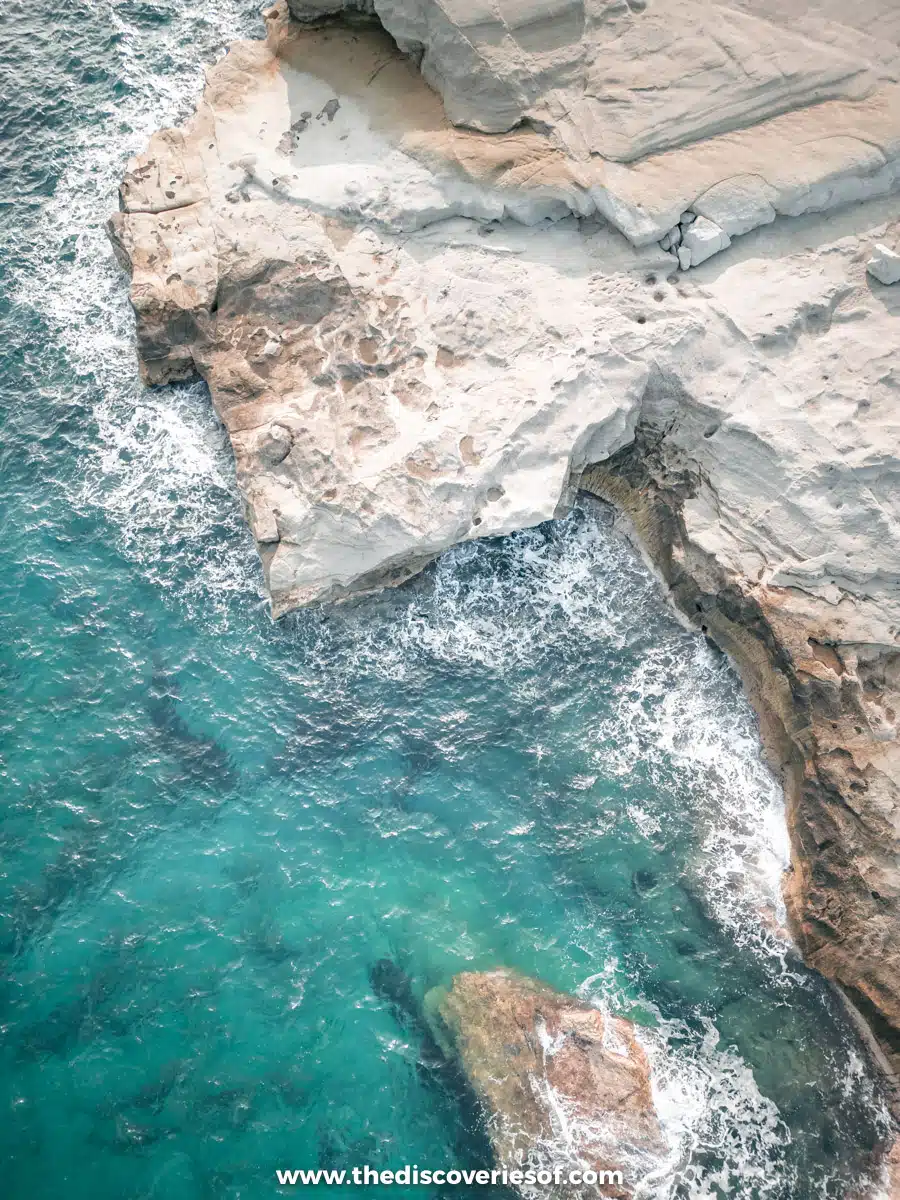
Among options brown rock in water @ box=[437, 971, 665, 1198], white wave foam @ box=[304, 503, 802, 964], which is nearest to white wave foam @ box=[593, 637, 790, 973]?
white wave foam @ box=[304, 503, 802, 964]

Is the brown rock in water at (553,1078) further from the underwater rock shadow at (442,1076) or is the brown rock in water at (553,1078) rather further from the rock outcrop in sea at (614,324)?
the rock outcrop in sea at (614,324)

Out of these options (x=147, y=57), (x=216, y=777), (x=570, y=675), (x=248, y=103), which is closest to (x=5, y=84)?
(x=147, y=57)

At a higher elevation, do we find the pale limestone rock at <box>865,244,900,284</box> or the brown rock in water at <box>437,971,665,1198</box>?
the pale limestone rock at <box>865,244,900,284</box>

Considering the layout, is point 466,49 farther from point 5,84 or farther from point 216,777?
point 216,777

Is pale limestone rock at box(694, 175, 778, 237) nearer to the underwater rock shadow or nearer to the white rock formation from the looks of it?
the white rock formation

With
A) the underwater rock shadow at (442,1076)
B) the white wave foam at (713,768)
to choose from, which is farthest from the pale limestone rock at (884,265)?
the underwater rock shadow at (442,1076)

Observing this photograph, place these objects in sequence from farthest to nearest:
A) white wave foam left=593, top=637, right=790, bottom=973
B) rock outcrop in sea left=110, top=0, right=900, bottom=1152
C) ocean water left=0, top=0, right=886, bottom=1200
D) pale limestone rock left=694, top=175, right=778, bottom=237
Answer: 1. pale limestone rock left=694, top=175, right=778, bottom=237
2. rock outcrop in sea left=110, top=0, right=900, bottom=1152
3. white wave foam left=593, top=637, right=790, bottom=973
4. ocean water left=0, top=0, right=886, bottom=1200
